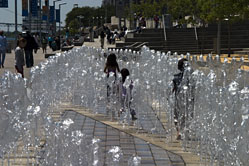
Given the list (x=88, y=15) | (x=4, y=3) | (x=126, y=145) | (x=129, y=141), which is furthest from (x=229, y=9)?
(x=88, y=15)

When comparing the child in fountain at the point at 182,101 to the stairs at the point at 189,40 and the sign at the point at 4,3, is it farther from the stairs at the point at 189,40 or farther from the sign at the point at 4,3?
the sign at the point at 4,3

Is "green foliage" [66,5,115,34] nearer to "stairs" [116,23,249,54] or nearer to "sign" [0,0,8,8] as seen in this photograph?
"stairs" [116,23,249,54]

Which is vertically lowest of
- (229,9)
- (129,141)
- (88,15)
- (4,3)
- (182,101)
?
(129,141)

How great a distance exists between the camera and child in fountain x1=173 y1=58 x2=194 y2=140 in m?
10.5

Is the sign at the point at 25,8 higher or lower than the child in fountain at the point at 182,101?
higher

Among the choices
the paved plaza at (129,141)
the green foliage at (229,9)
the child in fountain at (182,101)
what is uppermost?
the green foliage at (229,9)

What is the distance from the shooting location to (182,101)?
10672 mm

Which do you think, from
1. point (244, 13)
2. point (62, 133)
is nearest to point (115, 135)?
point (62, 133)

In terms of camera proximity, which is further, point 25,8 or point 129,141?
point 25,8

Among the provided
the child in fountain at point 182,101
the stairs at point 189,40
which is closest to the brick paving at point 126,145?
the child in fountain at point 182,101

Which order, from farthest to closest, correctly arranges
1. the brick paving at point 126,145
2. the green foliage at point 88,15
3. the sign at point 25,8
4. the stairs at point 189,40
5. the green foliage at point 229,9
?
the green foliage at point 88,15 → the sign at point 25,8 → the stairs at point 189,40 → the green foliage at point 229,9 → the brick paving at point 126,145

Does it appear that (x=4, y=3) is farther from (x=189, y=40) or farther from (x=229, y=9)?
(x=229, y=9)

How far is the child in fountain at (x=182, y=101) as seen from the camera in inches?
413

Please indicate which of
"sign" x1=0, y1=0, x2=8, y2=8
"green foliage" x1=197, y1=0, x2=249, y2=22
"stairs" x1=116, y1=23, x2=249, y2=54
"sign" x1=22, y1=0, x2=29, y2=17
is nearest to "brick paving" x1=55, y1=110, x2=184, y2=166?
"green foliage" x1=197, y1=0, x2=249, y2=22
